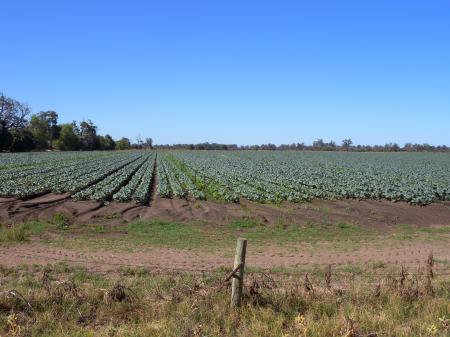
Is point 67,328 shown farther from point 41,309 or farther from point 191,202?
point 191,202

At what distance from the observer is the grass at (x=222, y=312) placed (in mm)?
5480

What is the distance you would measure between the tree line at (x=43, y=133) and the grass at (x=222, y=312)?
8776cm

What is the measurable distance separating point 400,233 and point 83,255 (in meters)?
12.3

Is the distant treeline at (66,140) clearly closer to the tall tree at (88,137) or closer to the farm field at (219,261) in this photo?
the tall tree at (88,137)

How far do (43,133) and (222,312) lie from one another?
410 ft

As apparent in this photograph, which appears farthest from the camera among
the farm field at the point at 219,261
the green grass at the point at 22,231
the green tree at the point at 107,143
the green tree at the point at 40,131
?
the green tree at the point at 107,143

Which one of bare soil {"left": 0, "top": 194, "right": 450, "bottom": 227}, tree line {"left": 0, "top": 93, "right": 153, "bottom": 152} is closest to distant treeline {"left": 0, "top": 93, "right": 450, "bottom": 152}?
tree line {"left": 0, "top": 93, "right": 153, "bottom": 152}

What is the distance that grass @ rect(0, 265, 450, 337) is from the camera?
5.48 meters

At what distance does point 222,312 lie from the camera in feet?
19.8

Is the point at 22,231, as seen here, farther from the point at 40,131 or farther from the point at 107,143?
the point at 107,143

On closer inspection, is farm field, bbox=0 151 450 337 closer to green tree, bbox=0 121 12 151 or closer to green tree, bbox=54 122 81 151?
green tree, bbox=0 121 12 151

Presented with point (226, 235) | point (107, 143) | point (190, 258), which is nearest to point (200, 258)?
point (190, 258)

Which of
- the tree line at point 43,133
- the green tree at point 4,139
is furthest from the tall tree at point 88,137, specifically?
the green tree at point 4,139

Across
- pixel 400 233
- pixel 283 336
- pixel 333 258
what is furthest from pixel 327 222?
pixel 283 336
